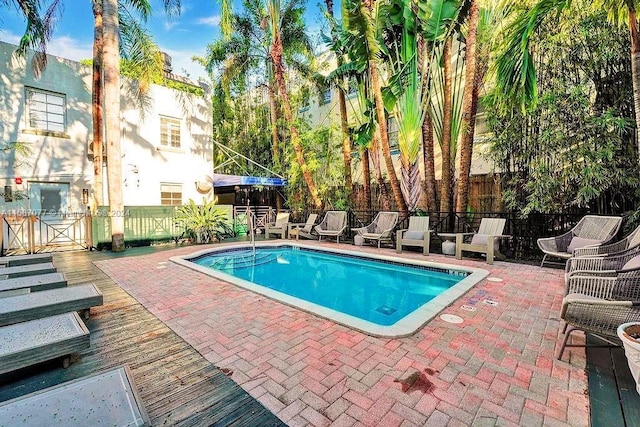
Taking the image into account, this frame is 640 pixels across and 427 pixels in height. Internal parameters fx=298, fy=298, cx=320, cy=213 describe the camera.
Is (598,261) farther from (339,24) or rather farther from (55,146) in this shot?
(55,146)

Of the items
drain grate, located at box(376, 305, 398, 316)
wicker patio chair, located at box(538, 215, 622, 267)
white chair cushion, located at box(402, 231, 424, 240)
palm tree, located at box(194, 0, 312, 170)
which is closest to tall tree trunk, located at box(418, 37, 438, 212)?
white chair cushion, located at box(402, 231, 424, 240)

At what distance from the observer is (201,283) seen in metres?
5.43

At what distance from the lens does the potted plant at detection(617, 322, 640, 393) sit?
6.70 feet

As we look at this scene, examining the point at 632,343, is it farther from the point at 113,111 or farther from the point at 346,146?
the point at 113,111

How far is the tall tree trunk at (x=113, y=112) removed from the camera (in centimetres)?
864

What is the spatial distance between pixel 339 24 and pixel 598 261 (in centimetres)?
1071

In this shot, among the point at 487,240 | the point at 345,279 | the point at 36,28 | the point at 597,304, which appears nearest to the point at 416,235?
the point at 487,240

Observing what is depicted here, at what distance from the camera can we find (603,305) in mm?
2496

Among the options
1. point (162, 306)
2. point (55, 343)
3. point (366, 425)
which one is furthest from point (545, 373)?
point (162, 306)

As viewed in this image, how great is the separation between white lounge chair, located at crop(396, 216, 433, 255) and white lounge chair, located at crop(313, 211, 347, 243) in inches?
99.5

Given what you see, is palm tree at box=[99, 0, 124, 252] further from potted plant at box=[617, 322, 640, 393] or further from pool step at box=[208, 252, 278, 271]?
potted plant at box=[617, 322, 640, 393]

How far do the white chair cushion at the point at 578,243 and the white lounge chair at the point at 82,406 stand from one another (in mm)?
7761

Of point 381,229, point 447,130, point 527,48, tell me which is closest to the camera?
point 527,48

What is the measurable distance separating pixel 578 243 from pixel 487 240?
1.67 m
